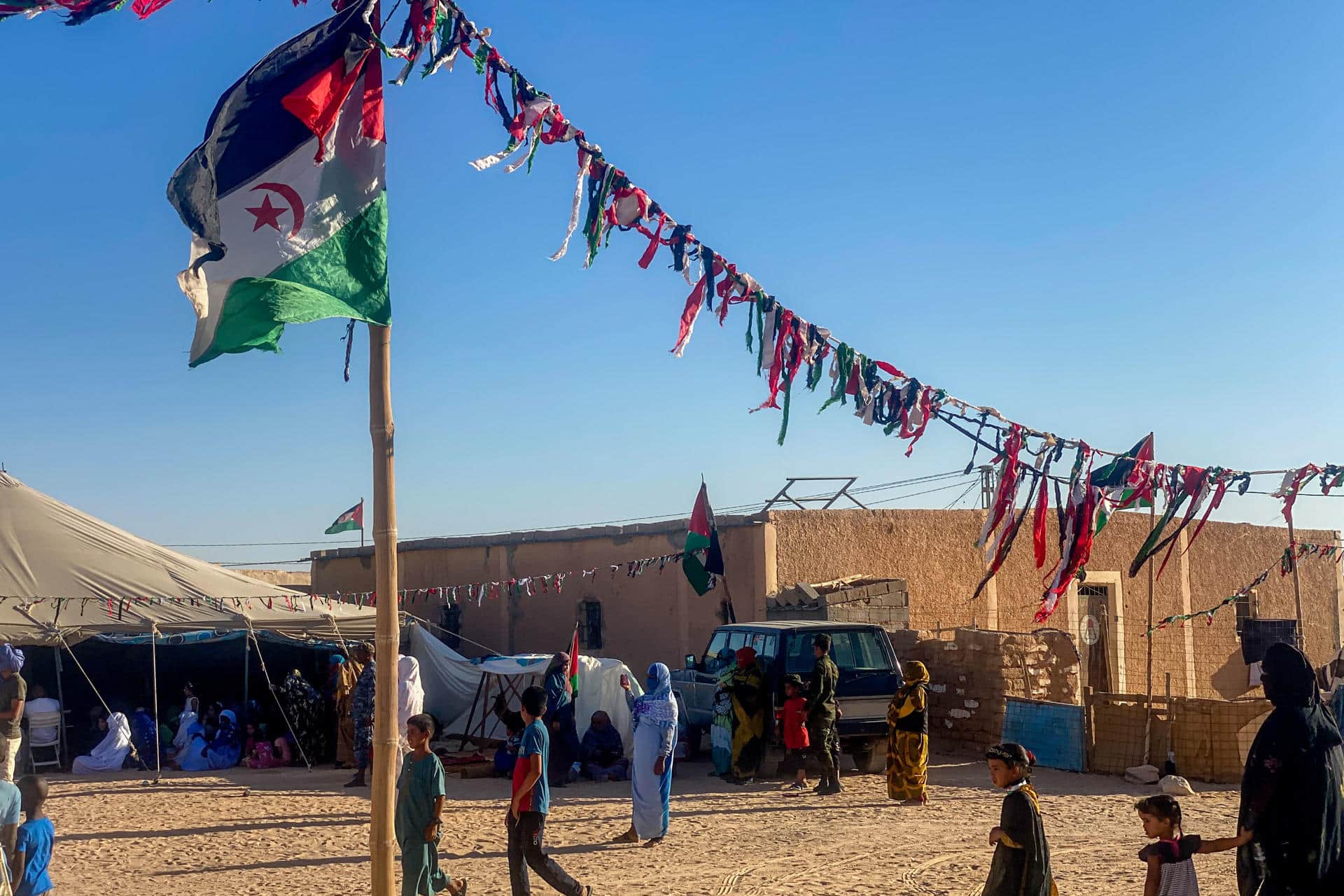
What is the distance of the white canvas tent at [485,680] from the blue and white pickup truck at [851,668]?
1.55 meters

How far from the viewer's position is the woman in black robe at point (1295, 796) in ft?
16.6

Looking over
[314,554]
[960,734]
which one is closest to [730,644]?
[960,734]

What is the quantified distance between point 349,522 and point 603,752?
8.64 metres

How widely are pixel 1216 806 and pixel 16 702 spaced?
9.96 metres

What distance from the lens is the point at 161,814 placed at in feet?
36.4

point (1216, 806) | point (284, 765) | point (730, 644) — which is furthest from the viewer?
point (284, 765)

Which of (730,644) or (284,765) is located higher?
(730,644)

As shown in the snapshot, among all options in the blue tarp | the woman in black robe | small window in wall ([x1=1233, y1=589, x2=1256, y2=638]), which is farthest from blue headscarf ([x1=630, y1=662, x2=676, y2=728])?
small window in wall ([x1=1233, y1=589, x2=1256, y2=638])

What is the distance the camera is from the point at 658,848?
9.12 meters

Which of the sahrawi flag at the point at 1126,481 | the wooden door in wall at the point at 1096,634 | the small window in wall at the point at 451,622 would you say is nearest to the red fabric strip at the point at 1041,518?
the sahrawi flag at the point at 1126,481

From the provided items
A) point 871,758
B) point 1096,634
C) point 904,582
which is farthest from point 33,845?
point 1096,634

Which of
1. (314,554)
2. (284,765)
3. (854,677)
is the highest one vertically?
(314,554)

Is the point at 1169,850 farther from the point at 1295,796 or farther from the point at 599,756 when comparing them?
the point at 599,756

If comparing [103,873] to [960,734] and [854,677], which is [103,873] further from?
[960,734]
